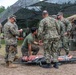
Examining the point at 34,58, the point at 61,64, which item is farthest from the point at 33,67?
the point at 61,64

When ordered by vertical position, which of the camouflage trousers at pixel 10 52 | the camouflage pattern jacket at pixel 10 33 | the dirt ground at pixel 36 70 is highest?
the camouflage pattern jacket at pixel 10 33

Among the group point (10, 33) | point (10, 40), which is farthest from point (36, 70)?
point (10, 33)

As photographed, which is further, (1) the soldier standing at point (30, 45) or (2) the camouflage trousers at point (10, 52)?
(1) the soldier standing at point (30, 45)

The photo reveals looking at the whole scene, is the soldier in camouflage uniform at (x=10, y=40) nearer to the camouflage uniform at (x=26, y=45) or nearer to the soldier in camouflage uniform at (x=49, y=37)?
the camouflage uniform at (x=26, y=45)

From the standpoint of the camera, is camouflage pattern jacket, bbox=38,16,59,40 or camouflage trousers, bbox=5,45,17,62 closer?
camouflage pattern jacket, bbox=38,16,59,40

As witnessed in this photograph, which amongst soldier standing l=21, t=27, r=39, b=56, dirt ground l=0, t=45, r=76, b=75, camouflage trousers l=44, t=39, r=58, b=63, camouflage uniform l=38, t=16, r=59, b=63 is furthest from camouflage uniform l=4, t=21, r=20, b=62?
camouflage trousers l=44, t=39, r=58, b=63

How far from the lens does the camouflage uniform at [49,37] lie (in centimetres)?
975

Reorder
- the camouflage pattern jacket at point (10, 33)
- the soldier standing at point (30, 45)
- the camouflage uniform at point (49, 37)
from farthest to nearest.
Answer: the soldier standing at point (30, 45), the camouflage pattern jacket at point (10, 33), the camouflage uniform at point (49, 37)

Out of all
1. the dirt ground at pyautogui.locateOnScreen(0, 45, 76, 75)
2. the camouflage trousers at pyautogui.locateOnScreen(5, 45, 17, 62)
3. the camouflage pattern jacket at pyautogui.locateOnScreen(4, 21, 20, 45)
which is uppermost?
the camouflage pattern jacket at pyautogui.locateOnScreen(4, 21, 20, 45)

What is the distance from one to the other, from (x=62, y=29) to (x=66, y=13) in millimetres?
6762

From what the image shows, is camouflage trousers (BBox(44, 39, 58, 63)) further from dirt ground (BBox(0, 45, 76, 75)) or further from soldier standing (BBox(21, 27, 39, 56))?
soldier standing (BBox(21, 27, 39, 56))

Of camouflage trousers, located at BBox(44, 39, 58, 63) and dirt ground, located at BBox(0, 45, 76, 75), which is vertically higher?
camouflage trousers, located at BBox(44, 39, 58, 63)

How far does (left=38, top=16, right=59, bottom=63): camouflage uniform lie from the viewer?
975cm

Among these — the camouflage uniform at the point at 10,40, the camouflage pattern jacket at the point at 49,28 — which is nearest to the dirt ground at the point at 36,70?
the camouflage uniform at the point at 10,40
